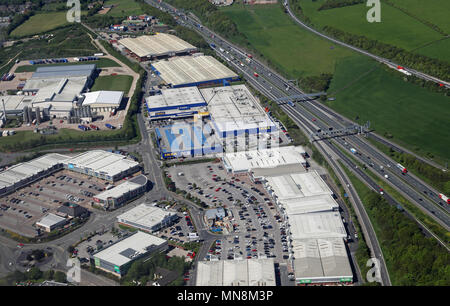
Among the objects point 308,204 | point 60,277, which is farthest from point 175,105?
point 60,277

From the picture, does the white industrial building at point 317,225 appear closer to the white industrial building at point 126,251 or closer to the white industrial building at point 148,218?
the white industrial building at point 148,218

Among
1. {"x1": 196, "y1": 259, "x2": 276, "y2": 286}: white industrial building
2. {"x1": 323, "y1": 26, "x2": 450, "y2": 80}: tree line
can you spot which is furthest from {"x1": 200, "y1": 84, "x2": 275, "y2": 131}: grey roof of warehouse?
{"x1": 196, "y1": 259, "x2": 276, "y2": 286}: white industrial building

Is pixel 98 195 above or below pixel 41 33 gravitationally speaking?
below

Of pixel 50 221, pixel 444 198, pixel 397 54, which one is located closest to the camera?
pixel 50 221

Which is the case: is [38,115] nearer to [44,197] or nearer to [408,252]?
[44,197]

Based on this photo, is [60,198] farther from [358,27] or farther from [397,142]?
[358,27]

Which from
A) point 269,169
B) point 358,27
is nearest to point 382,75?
point 358,27

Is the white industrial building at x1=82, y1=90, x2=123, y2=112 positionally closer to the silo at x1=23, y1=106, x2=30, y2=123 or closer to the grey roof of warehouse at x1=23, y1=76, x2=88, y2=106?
the grey roof of warehouse at x1=23, y1=76, x2=88, y2=106
